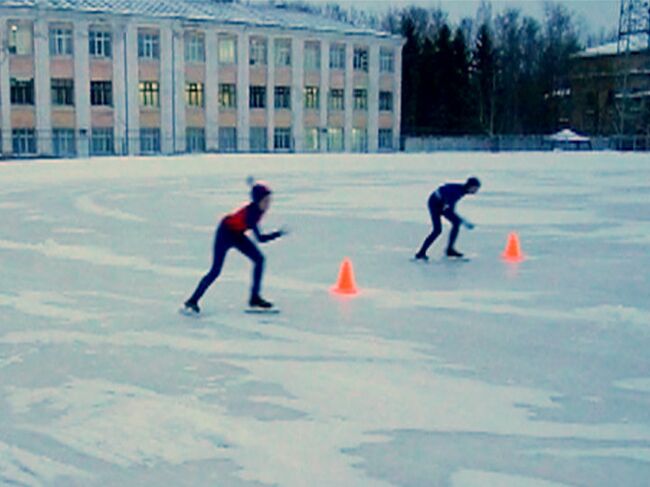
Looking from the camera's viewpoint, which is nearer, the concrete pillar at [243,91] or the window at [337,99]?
the concrete pillar at [243,91]

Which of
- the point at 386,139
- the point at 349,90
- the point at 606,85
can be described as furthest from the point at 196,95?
the point at 606,85

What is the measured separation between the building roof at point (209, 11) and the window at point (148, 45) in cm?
117

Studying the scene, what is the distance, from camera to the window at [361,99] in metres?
58.2

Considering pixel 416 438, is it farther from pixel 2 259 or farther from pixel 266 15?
pixel 266 15

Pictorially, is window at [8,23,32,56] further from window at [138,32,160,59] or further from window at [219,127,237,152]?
window at [219,127,237,152]

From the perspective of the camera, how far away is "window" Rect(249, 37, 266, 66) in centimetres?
5416

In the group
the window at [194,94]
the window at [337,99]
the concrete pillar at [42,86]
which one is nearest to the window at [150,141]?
the window at [194,94]

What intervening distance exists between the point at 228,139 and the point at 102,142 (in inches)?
310

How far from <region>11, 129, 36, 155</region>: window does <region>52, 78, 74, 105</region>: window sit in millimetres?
2253

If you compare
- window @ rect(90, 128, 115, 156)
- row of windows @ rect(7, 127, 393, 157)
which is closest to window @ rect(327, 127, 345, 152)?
row of windows @ rect(7, 127, 393, 157)

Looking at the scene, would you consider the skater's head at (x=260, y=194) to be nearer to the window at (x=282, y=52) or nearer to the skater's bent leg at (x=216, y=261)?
the skater's bent leg at (x=216, y=261)

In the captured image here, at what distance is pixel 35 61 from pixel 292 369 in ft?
150

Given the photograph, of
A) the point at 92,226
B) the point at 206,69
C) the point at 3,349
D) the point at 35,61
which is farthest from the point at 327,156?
the point at 3,349

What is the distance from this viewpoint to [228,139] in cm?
5284
